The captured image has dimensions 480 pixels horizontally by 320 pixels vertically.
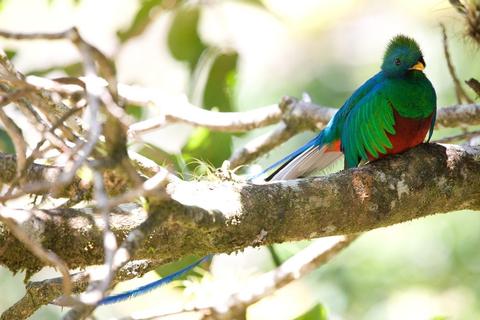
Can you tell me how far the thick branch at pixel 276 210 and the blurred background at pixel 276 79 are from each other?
0.57 metres

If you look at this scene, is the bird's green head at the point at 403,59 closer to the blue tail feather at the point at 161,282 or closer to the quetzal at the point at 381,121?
the quetzal at the point at 381,121

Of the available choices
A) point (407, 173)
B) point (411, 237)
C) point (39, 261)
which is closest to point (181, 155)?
point (407, 173)

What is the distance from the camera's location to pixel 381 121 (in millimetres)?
3787

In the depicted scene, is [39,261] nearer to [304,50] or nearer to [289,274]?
[289,274]

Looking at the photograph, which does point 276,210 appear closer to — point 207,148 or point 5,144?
point 207,148

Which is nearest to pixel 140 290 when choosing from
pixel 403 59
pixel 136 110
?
pixel 136 110

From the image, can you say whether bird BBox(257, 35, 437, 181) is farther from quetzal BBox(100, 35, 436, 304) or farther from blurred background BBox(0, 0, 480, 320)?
blurred background BBox(0, 0, 480, 320)

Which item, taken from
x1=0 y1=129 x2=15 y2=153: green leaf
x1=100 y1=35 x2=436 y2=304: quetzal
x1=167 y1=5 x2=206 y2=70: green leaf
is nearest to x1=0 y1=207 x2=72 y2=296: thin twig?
x1=0 y1=129 x2=15 y2=153: green leaf

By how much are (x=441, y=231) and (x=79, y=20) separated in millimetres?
3901

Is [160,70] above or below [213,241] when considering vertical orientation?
below

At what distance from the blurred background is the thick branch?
0.57 meters

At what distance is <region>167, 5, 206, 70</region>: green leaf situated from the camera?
401cm

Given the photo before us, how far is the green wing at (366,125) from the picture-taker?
3705 millimetres

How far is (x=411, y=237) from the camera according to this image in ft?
22.1
